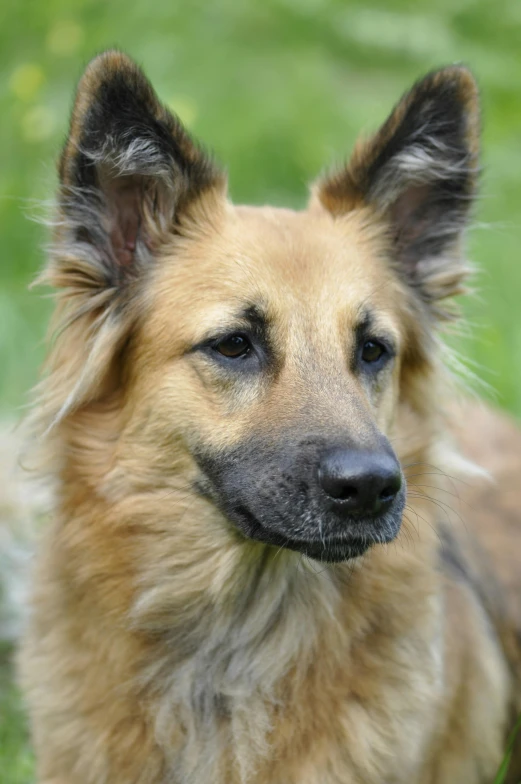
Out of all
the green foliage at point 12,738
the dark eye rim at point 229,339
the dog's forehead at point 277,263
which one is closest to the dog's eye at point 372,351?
the dog's forehead at point 277,263

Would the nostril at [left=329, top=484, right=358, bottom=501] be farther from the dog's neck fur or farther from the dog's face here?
the dog's neck fur

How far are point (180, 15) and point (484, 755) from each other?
422 inches

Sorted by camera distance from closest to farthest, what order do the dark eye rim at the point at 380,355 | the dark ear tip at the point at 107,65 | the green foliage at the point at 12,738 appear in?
1. the dark ear tip at the point at 107,65
2. the dark eye rim at the point at 380,355
3. the green foliage at the point at 12,738

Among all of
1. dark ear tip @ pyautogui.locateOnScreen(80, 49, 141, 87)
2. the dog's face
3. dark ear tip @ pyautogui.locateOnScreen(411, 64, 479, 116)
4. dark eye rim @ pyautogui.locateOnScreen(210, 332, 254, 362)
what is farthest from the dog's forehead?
dark ear tip @ pyautogui.locateOnScreen(80, 49, 141, 87)

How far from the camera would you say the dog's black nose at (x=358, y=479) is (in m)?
3.18

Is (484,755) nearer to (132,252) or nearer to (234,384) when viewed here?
(234,384)

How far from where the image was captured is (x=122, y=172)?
12.4ft

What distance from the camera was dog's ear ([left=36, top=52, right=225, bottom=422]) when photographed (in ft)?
11.8

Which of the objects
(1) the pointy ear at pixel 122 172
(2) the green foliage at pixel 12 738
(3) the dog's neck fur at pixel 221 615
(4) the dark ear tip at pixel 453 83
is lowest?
(2) the green foliage at pixel 12 738

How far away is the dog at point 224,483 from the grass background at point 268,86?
4080 mm

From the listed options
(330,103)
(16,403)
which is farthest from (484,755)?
(330,103)

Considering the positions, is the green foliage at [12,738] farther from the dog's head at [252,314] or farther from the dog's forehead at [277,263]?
the dog's forehead at [277,263]

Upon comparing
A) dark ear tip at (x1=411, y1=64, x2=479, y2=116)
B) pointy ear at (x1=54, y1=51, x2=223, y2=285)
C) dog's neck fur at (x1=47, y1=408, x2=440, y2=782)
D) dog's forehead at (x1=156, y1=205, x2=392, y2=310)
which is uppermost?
dark ear tip at (x1=411, y1=64, x2=479, y2=116)

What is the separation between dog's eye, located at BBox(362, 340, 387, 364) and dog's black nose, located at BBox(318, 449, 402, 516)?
0.64m
